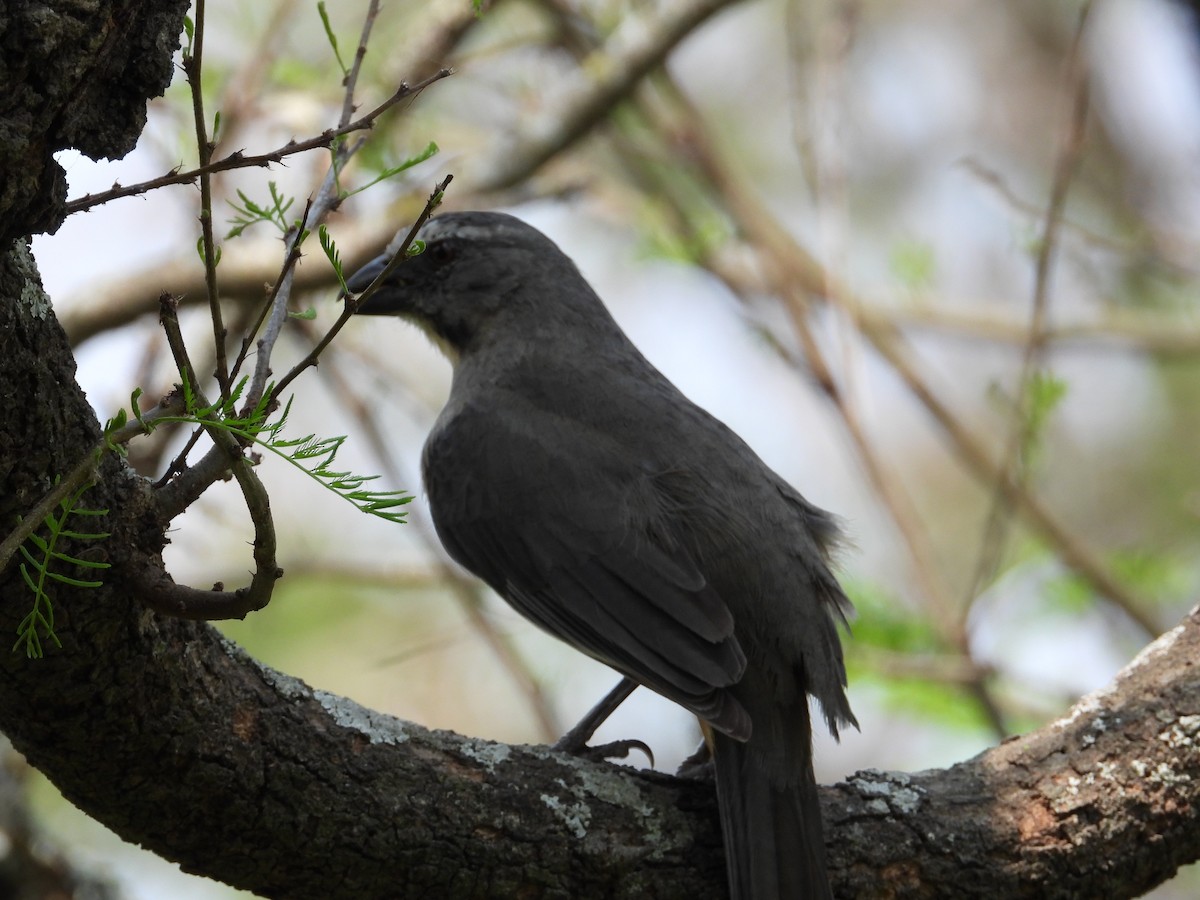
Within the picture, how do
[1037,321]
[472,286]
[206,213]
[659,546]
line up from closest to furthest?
[206,213] → [659,546] → [472,286] → [1037,321]

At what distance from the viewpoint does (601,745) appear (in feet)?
13.2

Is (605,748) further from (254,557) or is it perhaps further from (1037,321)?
(1037,321)

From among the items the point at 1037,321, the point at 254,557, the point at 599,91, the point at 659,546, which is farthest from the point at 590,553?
the point at 599,91

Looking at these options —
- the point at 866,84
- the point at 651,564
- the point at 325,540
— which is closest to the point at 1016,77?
the point at 866,84

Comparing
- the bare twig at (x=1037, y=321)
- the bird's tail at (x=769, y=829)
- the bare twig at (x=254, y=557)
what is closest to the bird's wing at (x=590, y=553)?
the bird's tail at (x=769, y=829)

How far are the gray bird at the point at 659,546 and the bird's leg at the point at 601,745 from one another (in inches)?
12.1

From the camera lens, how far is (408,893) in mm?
3119

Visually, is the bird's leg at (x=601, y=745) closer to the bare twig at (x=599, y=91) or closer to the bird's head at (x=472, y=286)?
the bird's head at (x=472, y=286)

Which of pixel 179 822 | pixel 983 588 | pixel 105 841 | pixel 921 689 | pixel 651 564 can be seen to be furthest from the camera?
pixel 105 841

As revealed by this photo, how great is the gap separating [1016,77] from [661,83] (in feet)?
24.0

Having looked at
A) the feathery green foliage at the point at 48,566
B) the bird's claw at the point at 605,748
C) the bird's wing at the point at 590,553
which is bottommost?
the feathery green foliage at the point at 48,566

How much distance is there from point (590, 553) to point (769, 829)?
3.40 feet

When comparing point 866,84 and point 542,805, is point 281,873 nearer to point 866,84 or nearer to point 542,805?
point 542,805

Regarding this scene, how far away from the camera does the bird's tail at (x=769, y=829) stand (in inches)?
130
